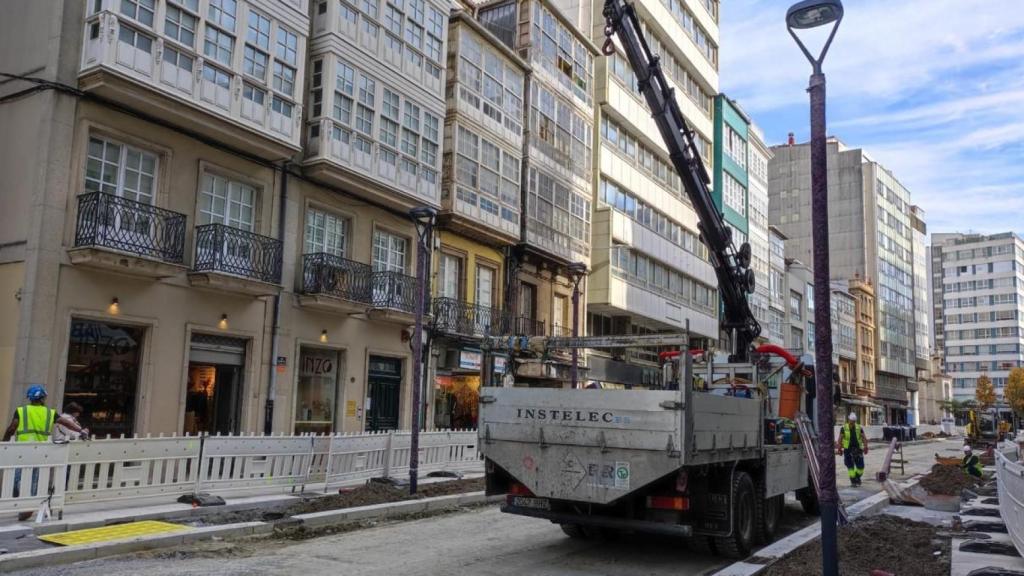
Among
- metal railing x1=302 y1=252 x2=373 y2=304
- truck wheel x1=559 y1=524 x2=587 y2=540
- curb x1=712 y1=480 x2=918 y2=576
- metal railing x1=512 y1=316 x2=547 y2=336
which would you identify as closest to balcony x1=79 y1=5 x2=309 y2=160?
metal railing x1=302 y1=252 x2=373 y2=304

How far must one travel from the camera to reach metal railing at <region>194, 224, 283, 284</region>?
55.1 ft

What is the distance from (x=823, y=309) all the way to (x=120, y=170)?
46.4ft

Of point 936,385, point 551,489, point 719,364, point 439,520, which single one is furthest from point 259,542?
point 936,385

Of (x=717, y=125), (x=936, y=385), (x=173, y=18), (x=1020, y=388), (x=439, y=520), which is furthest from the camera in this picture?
(x=936, y=385)

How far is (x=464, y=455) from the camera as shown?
18781 millimetres

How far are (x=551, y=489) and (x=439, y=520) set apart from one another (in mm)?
3804

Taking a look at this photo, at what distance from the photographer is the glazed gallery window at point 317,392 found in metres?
20.3

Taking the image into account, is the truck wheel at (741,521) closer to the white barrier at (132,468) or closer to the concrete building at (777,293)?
the white barrier at (132,468)

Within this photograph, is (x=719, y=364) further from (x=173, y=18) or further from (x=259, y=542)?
(x=173, y=18)

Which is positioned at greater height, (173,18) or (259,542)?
(173,18)

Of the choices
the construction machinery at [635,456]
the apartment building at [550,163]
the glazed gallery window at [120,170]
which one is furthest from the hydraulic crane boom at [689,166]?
the apartment building at [550,163]

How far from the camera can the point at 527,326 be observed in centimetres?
2822

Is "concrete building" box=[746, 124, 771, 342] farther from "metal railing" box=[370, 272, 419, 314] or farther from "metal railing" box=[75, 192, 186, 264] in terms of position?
"metal railing" box=[75, 192, 186, 264]

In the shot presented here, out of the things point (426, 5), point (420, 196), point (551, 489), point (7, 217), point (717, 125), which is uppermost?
point (717, 125)
